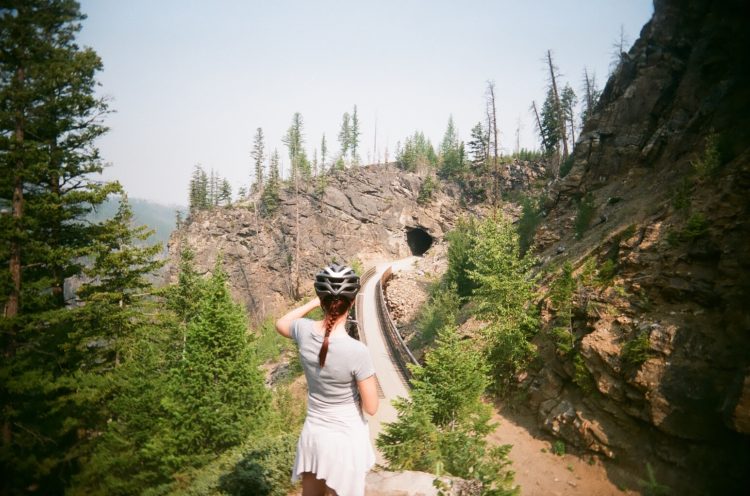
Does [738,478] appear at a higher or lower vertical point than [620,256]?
lower

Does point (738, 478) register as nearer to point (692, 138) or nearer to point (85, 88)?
point (692, 138)

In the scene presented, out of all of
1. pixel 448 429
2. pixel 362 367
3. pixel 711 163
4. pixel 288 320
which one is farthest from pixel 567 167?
pixel 362 367

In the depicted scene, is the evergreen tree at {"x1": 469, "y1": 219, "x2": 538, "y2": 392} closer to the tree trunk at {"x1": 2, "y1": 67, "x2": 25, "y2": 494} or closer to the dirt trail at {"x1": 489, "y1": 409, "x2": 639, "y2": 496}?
the dirt trail at {"x1": 489, "y1": 409, "x2": 639, "y2": 496}

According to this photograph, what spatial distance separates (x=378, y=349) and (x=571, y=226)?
1465 cm

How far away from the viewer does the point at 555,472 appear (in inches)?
445

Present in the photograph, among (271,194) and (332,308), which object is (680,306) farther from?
(271,194)

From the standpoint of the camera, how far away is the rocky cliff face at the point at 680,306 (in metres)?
9.41

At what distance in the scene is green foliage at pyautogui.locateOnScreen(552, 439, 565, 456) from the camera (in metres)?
11.8

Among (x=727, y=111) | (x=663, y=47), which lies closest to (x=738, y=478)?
(x=727, y=111)

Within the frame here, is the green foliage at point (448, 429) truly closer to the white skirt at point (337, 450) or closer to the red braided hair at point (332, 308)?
the white skirt at point (337, 450)

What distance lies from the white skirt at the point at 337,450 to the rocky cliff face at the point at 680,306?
10.0 m

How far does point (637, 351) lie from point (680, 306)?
2.11 m

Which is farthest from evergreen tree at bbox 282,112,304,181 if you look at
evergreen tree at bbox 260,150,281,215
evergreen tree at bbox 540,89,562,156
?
evergreen tree at bbox 540,89,562,156

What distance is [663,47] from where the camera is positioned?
826 inches
